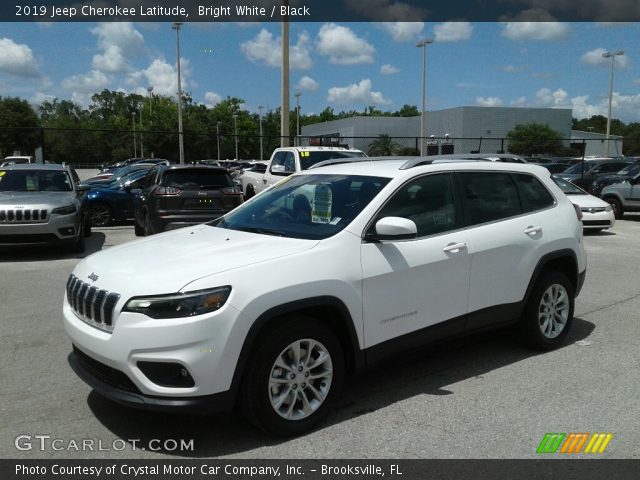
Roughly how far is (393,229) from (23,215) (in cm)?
802

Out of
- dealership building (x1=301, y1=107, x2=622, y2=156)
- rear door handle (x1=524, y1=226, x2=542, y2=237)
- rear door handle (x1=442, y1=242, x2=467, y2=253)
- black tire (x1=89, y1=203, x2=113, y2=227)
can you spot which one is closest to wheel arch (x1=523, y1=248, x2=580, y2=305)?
rear door handle (x1=524, y1=226, x2=542, y2=237)

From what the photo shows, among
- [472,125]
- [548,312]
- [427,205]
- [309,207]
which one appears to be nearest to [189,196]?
[309,207]

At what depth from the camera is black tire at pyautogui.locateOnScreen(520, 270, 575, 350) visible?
5.26m

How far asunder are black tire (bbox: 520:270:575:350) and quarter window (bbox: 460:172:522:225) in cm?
72

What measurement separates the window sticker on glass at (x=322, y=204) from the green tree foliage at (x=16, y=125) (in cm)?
5344

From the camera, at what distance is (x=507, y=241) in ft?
16.2

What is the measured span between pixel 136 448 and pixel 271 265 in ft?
4.55

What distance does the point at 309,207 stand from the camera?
458 centimetres

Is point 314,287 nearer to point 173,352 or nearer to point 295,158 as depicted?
point 173,352

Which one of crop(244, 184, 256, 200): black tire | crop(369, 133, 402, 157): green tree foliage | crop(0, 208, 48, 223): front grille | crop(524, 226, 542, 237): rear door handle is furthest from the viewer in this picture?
crop(369, 133, 402, 157): green tree foliage

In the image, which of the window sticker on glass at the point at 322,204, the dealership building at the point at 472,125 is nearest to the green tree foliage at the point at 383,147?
the dealership building at the point at 472,125

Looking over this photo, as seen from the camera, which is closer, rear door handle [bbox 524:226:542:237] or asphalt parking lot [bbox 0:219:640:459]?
asphalt parking lot [bbox 0:219:640:459]

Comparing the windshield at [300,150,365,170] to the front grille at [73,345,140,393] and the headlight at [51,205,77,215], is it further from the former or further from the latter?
the front grille at [73,345,140,393]

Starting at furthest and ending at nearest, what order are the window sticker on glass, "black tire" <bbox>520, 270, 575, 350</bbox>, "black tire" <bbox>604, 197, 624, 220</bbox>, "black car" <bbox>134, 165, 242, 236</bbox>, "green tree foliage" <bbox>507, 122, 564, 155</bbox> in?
"green tree foliage" <bbox>507, 122, 564, 155</bbox> → "black tire" <bbox>604, 197, 624, 220</bbox> → "black car" <bbox>134, 165, 242, 236</bbox> → "black tire" <bbox>520, 270, 575, 350</bbox> → the window sticker on glass
